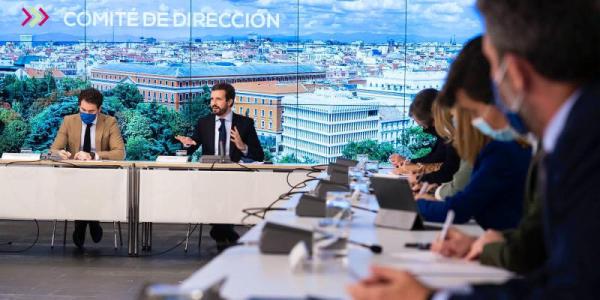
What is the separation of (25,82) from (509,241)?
7.97 metres

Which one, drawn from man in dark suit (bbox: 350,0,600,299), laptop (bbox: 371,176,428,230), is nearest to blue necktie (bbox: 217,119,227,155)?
laptop (bbox: 371,176,428,230)

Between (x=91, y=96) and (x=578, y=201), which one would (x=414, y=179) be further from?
(x=578, y=201)

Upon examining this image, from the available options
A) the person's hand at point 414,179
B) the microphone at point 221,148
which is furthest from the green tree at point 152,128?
the person's hand at point 414,179

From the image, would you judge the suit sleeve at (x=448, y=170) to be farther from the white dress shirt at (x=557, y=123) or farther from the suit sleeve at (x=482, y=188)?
the white dress shirt at (x=557, y=123)

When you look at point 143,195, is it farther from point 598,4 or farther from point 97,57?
point 598,4

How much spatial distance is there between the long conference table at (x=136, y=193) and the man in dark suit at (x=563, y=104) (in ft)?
16.7

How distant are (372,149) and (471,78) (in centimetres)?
685

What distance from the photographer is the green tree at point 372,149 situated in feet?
31.3

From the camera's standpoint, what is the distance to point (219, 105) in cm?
721

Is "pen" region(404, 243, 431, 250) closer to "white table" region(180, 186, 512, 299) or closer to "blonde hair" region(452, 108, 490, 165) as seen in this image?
"white table" region(180, 186, 512, 299)

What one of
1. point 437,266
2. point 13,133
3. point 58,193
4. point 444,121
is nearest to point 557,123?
point 437,266

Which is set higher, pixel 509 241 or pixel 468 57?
pixel 468 57

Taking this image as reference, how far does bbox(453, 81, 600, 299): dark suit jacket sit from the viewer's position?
1.45 metres

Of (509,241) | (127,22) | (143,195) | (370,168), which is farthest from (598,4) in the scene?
(127,22)
